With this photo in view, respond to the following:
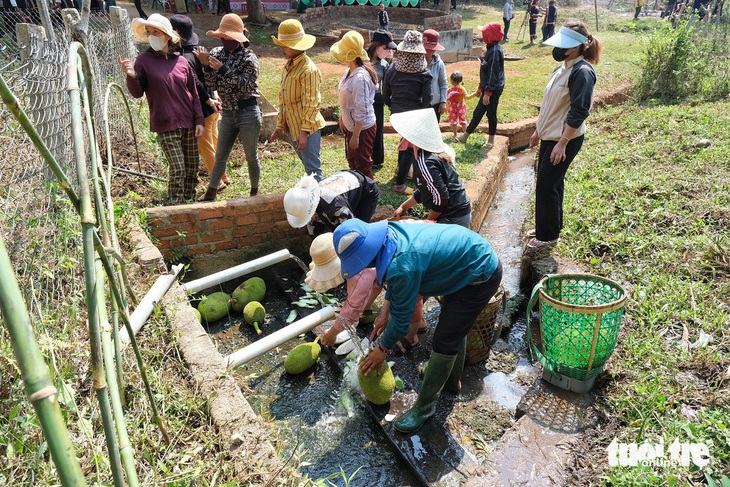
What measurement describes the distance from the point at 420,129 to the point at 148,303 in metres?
2.27

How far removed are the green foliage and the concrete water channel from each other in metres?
7.33

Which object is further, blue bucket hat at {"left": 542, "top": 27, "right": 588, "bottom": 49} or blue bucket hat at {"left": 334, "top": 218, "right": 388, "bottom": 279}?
blue bucket hat at {"left": 542, "top": 27, "right": 588, "bottom": 49}

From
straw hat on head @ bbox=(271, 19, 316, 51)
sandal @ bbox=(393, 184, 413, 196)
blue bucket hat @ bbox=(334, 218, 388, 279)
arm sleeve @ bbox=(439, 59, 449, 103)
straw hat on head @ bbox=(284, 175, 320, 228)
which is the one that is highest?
straw hat on head @ bbox=(271, 19, 316, 51)

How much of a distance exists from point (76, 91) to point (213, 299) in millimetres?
2928

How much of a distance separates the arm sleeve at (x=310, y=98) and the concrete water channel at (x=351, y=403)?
1.66 metres

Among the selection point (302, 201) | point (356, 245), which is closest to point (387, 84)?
point (302, 201)

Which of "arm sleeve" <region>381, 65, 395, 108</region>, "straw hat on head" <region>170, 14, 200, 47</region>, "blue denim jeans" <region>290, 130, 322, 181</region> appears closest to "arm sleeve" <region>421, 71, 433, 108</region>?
"arm sleeve" <region>381, 65, 395, 108</region>

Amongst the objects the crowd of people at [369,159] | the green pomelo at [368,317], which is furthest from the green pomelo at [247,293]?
the green pomelo at [368,317]

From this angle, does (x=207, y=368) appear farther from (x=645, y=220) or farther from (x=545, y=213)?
(x=645, y=220)

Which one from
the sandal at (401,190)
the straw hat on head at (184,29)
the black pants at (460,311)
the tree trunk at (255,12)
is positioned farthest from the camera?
the tree trunk at (255,12)

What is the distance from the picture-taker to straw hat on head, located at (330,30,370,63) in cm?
474

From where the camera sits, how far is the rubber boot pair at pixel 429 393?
301 cm

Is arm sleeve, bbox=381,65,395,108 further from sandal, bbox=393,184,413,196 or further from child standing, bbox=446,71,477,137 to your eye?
child standing, bbox=446,71,477,137

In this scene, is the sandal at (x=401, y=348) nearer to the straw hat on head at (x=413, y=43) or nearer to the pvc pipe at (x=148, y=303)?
the pvc pipe at (x=148, y=303)
